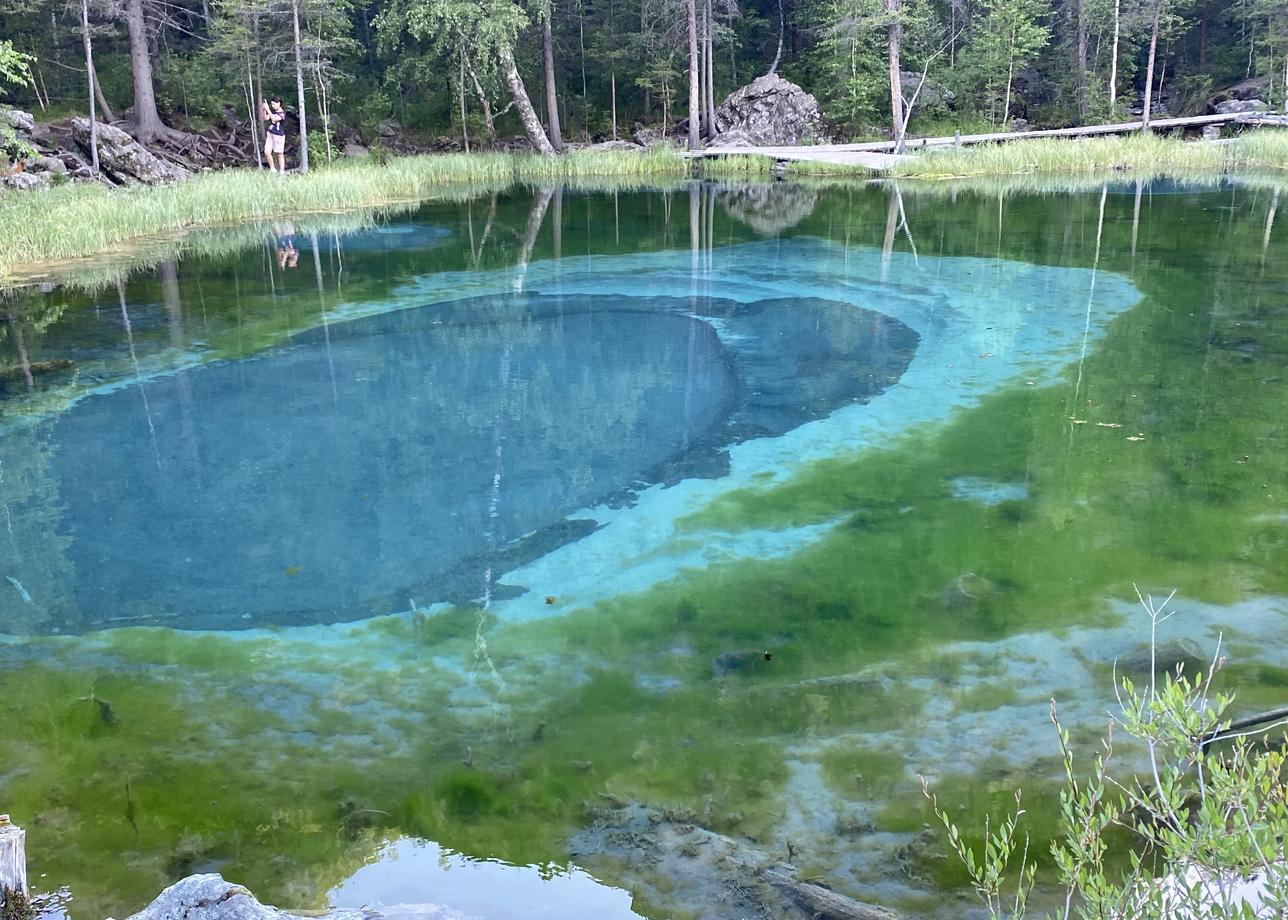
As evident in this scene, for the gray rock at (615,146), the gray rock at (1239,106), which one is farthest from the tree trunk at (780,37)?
the gray rock at (1239,106)

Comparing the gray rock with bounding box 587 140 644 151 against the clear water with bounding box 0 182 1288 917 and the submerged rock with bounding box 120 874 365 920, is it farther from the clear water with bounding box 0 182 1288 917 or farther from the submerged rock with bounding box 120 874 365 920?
the submerged rock with bounding box 120 874 365 920

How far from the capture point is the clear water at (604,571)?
313 centimetres

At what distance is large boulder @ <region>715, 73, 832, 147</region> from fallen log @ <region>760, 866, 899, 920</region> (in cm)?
2739

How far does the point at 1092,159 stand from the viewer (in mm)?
21312

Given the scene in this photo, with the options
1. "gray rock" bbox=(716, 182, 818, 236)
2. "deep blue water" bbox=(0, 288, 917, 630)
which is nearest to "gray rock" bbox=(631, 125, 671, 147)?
"gray rock" bbox=(716, 182, 818, 236)

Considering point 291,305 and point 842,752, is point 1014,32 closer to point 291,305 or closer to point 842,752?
point 291,305

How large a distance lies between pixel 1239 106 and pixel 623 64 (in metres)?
17.2

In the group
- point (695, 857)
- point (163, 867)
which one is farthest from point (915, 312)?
point (163, 867)

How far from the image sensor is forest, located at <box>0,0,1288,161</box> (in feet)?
78.9

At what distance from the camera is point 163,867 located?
2.92 metres

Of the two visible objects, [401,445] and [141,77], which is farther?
[141,77]

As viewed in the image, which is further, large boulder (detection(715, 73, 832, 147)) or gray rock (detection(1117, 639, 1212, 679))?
large boulder (detection(715, 73, 832, 147))

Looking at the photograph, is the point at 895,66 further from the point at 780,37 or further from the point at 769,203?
the point at 780,37

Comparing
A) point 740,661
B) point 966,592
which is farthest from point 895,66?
point 740,661
